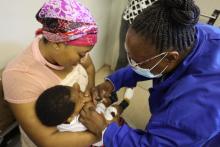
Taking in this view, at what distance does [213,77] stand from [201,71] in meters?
0.05

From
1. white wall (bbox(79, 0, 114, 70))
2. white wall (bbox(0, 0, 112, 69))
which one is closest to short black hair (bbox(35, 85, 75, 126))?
white wall (bbox(0, 0, 112, 69))

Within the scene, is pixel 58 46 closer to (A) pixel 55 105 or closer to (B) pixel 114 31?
(A) pixel 55 105

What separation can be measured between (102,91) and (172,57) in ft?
1.92

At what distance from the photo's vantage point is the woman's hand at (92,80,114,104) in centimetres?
134

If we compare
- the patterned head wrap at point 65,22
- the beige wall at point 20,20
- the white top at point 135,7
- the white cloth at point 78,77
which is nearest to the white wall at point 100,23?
the beige wall at point 20,20

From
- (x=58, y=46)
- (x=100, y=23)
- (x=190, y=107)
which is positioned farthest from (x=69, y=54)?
(x=100, y=23)

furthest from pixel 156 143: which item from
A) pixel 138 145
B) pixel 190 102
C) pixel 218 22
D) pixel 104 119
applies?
pixel 218 22

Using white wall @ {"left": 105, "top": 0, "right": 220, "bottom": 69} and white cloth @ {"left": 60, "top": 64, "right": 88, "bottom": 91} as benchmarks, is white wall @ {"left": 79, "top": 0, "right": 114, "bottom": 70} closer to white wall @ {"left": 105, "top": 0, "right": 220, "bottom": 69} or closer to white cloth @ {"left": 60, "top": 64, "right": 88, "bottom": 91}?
white wall @ {"left": 105, "top": 0, "right": 220, "bottom": 69}

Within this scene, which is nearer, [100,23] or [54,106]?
[54,106]

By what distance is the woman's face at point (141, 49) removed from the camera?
0.91 m

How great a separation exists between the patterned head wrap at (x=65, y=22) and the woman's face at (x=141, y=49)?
0.77 feet

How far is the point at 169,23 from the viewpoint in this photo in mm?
875

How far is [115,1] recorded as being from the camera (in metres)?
2.44

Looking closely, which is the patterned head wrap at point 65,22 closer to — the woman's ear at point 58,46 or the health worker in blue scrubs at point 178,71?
the woman's ear at point 58,46
